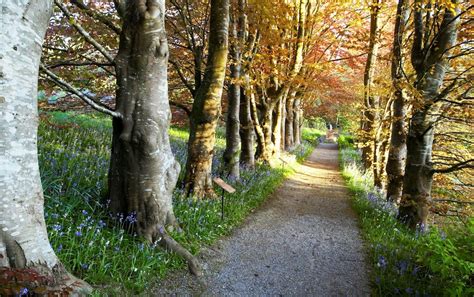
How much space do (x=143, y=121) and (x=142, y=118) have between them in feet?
0.13

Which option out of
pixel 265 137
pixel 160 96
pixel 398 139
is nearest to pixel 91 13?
pixel 160 96

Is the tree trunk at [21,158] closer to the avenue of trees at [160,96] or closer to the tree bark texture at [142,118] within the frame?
the avenue of trees at [160,96]

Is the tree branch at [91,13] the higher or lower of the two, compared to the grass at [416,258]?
higher

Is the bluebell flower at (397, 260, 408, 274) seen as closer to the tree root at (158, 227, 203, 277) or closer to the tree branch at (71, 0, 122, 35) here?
the tree root at (158, 227, 203, 277)

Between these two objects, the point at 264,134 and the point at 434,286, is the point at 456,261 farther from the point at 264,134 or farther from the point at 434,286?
the point at 264,134

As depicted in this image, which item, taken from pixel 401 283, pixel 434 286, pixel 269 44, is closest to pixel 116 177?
pixel 401 283

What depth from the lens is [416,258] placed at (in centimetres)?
457

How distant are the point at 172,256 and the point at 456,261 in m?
3.07

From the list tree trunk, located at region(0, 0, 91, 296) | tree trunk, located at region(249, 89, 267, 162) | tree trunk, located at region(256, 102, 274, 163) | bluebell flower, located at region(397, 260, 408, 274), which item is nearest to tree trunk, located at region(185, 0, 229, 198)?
bluebell flower, located at region(397, 260, 408, 274)

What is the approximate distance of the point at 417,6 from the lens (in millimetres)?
5832

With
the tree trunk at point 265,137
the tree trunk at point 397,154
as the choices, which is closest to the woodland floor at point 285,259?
the tree trunk at point 397,154

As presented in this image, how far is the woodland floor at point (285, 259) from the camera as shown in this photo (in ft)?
12.4

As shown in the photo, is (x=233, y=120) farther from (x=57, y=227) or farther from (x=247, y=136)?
(x=57, y=227)

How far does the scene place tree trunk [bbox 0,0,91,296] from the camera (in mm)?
2172
